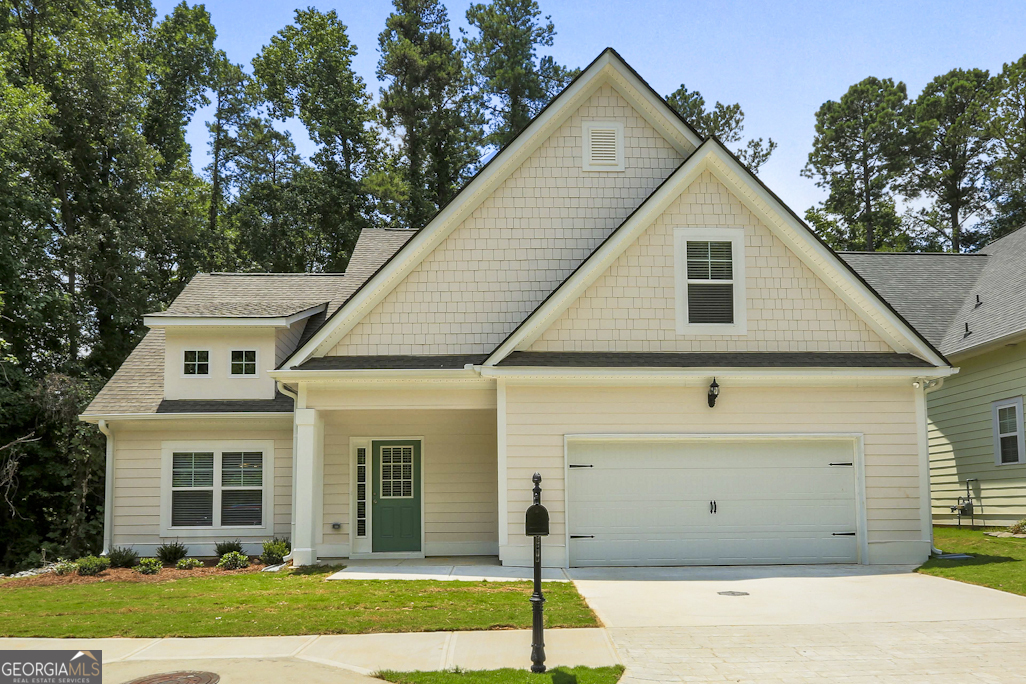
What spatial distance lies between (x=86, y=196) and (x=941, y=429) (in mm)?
25485

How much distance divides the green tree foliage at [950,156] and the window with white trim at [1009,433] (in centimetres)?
2695

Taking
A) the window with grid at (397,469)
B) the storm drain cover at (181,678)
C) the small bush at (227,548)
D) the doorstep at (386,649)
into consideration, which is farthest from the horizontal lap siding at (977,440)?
the storm drain cover at (181,678)

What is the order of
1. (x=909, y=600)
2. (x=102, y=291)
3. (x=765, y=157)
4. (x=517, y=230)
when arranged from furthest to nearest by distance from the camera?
(x=765, y=157), (x=102, y=291), (x=517, y=230), (x=909, y=600)

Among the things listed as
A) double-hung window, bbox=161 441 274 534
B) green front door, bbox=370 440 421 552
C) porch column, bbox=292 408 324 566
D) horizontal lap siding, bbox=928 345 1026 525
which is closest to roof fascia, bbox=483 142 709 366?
porch column, bbox=292 408 324 566

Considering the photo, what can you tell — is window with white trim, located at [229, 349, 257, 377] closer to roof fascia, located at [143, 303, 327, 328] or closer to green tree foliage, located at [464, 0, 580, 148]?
roof fascia, located at [143, 303, 327, 328]

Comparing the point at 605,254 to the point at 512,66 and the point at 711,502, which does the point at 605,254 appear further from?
the point at 512,66

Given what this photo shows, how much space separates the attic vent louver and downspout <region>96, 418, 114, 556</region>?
984cm

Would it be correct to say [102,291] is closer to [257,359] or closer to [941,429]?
[257,359]

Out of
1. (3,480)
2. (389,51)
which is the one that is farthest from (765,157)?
(3,480)

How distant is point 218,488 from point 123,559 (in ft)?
6.94

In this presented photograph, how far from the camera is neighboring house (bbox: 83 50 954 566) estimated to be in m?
13.0

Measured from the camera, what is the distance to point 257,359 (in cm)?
1650

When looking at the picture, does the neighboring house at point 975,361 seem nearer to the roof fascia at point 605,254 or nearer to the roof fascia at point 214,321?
the roof fascia at point 605,254

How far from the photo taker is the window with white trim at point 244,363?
16516mm
